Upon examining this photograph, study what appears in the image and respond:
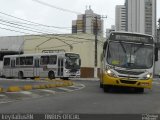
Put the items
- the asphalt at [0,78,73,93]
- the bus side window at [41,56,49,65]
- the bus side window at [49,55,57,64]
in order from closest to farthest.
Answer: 1. the asphalt at [0,78,73,93]
2. the bus side window at [49,55,57,64]
3. the bus side window at [41,56,49,65]

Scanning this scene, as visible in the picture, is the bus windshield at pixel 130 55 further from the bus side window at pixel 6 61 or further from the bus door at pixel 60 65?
the bus side window at pixel 6 61

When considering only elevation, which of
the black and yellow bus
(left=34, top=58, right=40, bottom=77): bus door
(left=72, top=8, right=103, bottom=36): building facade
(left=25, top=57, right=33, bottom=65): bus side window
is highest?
(left=72, top=8, right=103, bottom=36): building facade

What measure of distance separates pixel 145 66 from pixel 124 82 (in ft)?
4.51

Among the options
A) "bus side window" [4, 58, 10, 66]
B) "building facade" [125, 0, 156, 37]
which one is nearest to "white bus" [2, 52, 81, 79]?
"bus side window" [4, 58, 10, 66]

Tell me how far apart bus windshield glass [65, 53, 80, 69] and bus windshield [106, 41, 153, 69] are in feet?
79.0

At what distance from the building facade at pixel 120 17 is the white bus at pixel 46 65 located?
1404 centimetres

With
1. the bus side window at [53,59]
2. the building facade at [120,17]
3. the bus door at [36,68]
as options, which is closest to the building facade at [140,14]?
the building facade at [120,17]

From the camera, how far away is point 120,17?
64.9 meters

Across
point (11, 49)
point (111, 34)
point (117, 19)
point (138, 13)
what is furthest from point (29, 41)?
point (111, 34)

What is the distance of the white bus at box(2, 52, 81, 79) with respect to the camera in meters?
48.9

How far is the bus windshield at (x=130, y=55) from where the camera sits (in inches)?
964

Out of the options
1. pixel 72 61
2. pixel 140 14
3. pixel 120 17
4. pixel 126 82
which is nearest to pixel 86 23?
pixel 120 17

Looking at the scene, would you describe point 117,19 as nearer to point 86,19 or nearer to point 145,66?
point 86,19

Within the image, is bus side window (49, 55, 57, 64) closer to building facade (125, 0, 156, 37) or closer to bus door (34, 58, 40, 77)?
bus door (34, 58, 40, 77)
